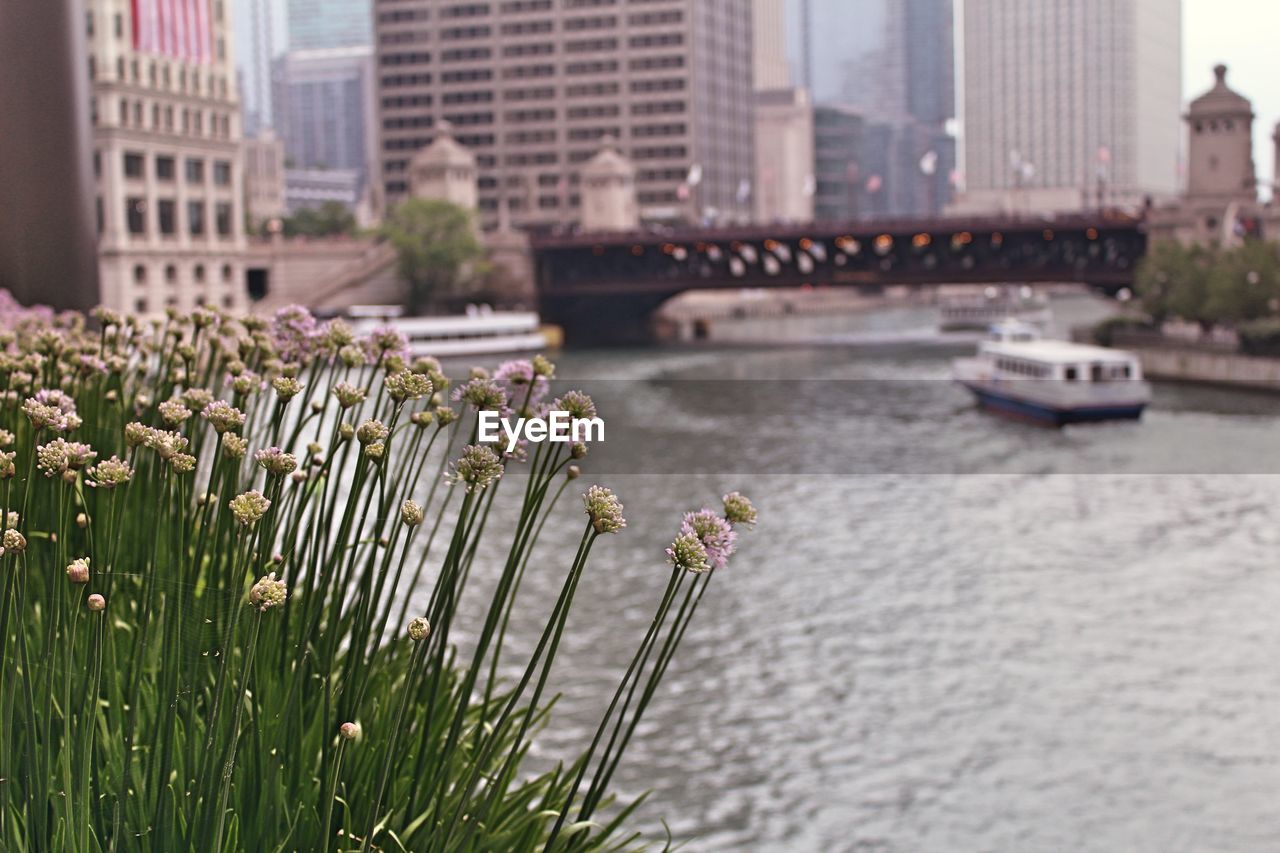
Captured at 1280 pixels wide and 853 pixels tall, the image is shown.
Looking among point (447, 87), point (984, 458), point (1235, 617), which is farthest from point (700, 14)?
point (1235, 617)

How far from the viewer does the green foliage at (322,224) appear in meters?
163

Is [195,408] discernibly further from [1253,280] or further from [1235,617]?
[1253,280]

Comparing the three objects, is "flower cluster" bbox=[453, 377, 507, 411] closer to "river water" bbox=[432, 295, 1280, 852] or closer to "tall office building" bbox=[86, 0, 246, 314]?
"river water" bbox=[432, 295, 1280, 852]

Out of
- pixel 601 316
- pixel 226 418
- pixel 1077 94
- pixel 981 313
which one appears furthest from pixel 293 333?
pixel 1077 94

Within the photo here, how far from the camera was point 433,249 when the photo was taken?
102375 millimetres

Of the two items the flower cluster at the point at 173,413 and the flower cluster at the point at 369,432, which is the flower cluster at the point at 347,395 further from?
the flower cluster at the point at 173,413

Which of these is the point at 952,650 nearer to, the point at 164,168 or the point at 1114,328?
the point at 1114,328

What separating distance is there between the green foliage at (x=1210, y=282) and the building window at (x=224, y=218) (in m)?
45.4

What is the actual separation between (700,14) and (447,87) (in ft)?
83.7

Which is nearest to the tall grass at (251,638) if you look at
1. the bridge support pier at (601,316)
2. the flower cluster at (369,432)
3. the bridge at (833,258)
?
the flower cluster at (369,432)

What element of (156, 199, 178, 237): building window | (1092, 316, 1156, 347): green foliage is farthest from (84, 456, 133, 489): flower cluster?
(156, 199, 178, 237): building window

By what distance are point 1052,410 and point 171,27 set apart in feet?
103

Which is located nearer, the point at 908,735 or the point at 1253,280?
the point at 908,735

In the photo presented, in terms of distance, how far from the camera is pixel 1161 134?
185250mm
